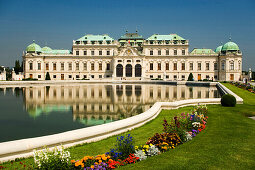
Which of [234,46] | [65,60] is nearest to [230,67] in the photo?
[234,46]

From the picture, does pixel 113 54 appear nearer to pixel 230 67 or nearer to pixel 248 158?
pixel 230 67

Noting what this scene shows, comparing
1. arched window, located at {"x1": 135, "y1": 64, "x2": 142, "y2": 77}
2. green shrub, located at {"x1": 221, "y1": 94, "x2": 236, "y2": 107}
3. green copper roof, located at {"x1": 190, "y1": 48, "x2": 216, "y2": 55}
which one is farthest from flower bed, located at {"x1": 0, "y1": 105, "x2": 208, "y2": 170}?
green copper roof, located at {"x1": 190, "y1": 48, "x2": 216, "y2": 55}

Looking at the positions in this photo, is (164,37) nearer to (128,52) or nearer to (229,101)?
(128,52)

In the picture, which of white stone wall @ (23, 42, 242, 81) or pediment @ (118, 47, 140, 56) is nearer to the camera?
A: pediment @ (118, 47, 140, 56)

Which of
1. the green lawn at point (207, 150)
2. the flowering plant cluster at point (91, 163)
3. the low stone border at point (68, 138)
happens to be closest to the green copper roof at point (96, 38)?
the low stone border at point (68, 138)

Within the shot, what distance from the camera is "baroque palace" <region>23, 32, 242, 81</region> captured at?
87.2 meters

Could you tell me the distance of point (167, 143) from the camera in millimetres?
9273

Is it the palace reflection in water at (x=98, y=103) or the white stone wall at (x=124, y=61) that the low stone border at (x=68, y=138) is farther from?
the white stone wall at (x=124, y=61)

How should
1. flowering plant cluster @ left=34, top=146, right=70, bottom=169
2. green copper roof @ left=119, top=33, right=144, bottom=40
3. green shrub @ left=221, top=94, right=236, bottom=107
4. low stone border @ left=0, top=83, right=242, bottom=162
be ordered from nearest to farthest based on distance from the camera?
flowering plant cluster @ left=34, top=146, right=70, bottom=169 < low stone border @ left=0, top=83, right=242, bottom=162 < green shrub @ left=221, top=94, right=236, bottom=107 < green copper roof @ left=119, top=33, right=144, bottom=40

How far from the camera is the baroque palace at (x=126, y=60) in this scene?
8719 centimetres

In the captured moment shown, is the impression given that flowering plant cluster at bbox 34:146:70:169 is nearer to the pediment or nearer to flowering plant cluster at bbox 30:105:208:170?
flowering plant cluster at bbox 30:105:208:170

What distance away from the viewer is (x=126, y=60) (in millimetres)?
86188

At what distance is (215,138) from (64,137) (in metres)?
6.76

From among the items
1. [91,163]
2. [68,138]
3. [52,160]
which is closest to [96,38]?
[68,138]
